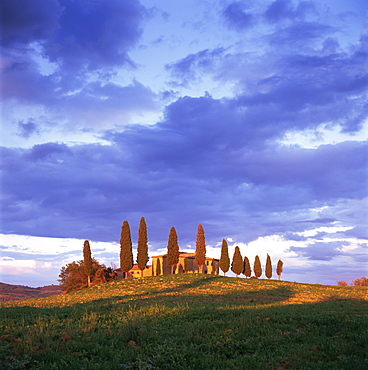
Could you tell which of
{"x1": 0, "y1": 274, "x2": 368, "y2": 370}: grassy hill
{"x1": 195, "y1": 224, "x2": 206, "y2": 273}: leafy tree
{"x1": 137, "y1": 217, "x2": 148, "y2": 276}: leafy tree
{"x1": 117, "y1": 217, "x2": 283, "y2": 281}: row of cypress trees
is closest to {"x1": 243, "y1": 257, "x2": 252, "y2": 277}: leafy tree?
{"x1": 117, "y1": 217, "x2": 283, "y2": 281}: row of cypress trees

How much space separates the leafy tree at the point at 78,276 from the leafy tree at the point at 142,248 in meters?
9.47

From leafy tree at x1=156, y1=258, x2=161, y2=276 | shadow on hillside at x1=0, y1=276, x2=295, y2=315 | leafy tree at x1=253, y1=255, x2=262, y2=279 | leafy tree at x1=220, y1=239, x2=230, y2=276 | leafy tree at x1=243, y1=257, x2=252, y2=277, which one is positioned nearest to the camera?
shadow on hillside at x1=0, y1=276, x2=295, y2=315

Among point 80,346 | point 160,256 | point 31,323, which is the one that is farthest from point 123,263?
point 80,346

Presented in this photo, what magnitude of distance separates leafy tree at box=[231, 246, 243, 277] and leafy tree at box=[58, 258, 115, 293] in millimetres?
32929

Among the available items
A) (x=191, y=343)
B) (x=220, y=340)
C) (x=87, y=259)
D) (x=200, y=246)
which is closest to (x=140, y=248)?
(x=87, y=259)

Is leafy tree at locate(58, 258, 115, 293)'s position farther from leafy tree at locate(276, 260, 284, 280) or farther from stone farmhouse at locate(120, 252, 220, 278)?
leafy tree at locate(276, 260, 284, 280)

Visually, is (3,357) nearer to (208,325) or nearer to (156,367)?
(156,367)

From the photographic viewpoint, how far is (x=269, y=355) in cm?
1169

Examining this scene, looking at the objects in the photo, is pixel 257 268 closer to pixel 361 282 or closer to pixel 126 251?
pixel 361 282

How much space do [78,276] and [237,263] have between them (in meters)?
39.4

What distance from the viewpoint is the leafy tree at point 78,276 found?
238 ft

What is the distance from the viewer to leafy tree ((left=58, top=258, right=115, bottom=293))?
238 ft

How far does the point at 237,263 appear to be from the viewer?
89688mm

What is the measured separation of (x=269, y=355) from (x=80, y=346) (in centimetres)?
628
